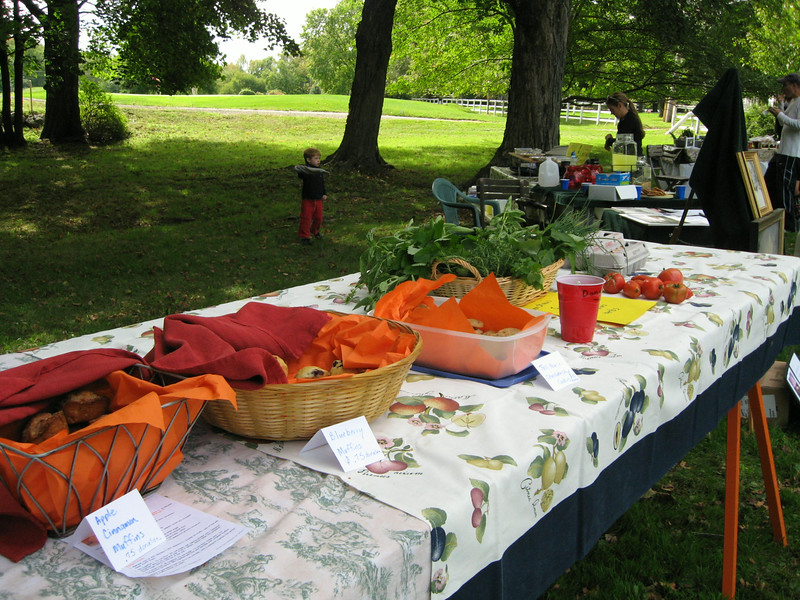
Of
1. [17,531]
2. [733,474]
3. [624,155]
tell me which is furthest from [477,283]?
[624,155]

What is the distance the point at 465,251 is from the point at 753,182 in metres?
2.46

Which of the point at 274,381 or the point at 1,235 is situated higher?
the point at 274,381

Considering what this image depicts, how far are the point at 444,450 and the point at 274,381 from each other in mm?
321

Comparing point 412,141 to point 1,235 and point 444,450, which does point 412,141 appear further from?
point 444,450

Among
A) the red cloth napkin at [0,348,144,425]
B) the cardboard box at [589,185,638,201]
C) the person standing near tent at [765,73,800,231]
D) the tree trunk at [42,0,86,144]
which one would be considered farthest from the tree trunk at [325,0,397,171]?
the red cloth napkin at [0,348,144,425]

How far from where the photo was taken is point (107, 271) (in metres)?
6.75

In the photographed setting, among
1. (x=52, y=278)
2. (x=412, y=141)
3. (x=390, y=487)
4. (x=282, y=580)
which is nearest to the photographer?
(x=282, y=580)

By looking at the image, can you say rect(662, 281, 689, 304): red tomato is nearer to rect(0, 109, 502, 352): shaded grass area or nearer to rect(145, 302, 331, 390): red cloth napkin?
rect(145, 302, 331, 390): red cloth napkin

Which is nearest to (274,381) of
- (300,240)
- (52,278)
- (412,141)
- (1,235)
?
(52,278)

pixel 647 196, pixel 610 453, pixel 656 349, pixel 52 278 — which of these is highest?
pixel 647 196

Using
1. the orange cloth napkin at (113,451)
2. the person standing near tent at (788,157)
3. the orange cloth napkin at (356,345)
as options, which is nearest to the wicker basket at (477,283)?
the orange cloth napkin at (356,345)

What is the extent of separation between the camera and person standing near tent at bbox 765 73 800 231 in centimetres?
673

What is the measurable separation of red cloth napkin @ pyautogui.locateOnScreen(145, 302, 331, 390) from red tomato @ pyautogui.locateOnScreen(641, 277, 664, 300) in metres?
1.21

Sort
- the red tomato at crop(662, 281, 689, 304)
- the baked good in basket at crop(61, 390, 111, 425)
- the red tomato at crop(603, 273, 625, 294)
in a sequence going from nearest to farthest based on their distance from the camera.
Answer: the baked good in basket at crop(61, 390, 111, 425) < the red tomato at crop(662, 281, 689, 304) < the red tomato at crop(603, 273, 625, 294)
